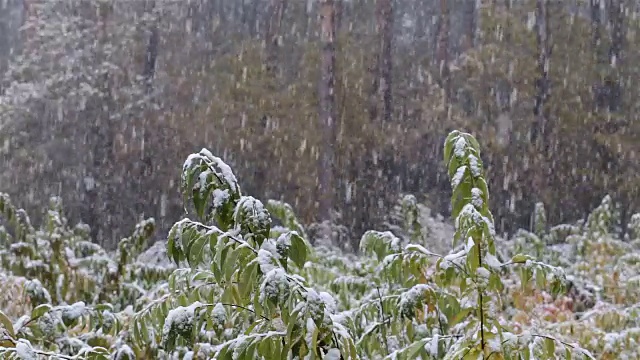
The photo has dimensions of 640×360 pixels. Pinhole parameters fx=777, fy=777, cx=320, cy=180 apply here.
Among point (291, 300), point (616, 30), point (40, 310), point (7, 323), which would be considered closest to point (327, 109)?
point (616, 30)

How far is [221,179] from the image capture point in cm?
199

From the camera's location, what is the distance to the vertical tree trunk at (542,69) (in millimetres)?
16953

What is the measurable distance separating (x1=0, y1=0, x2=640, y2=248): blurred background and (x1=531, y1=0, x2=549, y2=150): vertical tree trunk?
0.03m

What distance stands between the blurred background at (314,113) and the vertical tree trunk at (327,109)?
4 cm

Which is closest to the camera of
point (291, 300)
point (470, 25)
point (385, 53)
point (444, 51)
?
point (291, 300)

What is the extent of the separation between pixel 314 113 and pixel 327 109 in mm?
689

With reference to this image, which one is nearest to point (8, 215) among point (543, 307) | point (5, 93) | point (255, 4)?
point (543, 307)

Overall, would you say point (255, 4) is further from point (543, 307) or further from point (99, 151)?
point (543, 307)

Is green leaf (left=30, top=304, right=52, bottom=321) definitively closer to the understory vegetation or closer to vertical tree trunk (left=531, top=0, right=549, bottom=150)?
the understory vegetation

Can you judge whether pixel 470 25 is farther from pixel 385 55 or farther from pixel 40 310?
pixel 40 310

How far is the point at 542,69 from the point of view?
1698 centimetres

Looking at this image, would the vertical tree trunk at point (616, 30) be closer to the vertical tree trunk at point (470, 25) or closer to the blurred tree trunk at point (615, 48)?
the blurred tree trunk at point (615, 48)

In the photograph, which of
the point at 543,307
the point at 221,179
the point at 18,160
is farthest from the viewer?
the point at 18,160

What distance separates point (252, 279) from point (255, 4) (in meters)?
18.8
